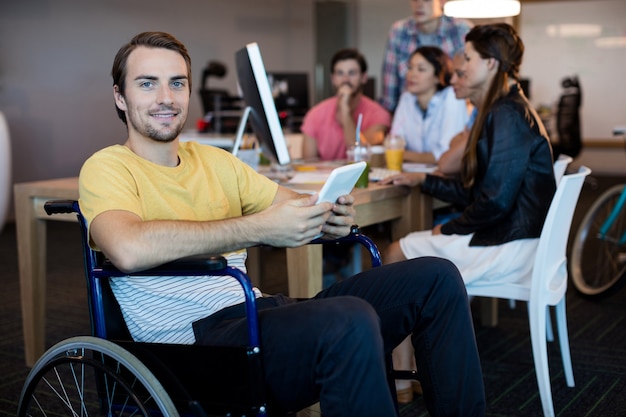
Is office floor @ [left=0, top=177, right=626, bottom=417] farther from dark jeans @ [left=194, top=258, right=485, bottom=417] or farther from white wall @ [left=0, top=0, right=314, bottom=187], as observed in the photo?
white wall @ [left=0, top=0, right=314, bottom=187]

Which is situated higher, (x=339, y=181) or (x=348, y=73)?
(x=348, y=73)

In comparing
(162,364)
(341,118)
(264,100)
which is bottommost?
(162,364)

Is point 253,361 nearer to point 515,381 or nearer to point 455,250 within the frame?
point 455,250

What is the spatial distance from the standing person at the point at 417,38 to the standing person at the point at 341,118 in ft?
1.37

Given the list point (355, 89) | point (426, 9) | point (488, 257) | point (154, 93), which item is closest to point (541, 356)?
point (488, 257)

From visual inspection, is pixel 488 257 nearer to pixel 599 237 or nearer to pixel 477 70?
pixel 477 70

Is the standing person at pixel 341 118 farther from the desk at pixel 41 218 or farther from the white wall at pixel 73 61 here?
the white wall at pixel 73 61

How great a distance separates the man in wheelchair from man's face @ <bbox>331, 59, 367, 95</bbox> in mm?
2215

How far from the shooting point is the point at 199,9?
8141mm

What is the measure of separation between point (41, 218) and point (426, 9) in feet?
7.70

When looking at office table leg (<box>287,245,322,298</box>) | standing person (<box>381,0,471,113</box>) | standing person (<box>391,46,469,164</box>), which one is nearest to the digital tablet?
office table leg (<box>287,245,322,298</box>)

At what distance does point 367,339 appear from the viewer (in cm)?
139

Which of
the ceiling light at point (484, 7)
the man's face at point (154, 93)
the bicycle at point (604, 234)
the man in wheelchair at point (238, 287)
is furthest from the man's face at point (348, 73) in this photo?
the man's face at point (154, 93)

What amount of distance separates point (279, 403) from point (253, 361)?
0.12 meters
